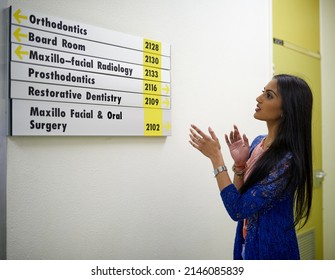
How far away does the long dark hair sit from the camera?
109 cm

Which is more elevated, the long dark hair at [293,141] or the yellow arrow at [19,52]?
the yellow arrow at [19,52]

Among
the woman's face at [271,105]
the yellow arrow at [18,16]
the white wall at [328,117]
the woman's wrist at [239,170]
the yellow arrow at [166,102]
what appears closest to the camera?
the yellow arrow at [18,16]

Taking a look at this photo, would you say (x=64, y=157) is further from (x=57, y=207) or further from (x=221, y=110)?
(x=221, y=110)

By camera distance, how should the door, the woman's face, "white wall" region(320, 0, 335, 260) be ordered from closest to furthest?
the woman's face, the door, "white wall" region(320, 0, 335, 260)

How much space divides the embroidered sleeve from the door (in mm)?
1149

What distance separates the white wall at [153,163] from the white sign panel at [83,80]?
0.05 m

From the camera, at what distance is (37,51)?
3.46 ft

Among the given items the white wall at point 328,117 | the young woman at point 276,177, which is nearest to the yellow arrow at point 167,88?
the young woman at point 276,177

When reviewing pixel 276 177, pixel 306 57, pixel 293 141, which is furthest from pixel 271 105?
pixel 306 57

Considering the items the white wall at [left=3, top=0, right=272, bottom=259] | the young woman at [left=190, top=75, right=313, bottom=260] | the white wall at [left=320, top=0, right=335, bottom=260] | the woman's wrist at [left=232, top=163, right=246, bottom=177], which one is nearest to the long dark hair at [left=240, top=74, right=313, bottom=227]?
the young woman at [left=190, top=75, right=313, bottom=260]

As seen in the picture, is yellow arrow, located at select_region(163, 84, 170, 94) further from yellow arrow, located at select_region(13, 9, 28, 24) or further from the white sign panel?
yellow arrow, located at select_region(13, 9, 28, 24)

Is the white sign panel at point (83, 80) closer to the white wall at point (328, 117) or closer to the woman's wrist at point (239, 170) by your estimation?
the woman's wrist at point (239, 170)

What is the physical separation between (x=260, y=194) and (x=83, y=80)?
2.58ft

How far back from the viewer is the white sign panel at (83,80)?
1.03 m
